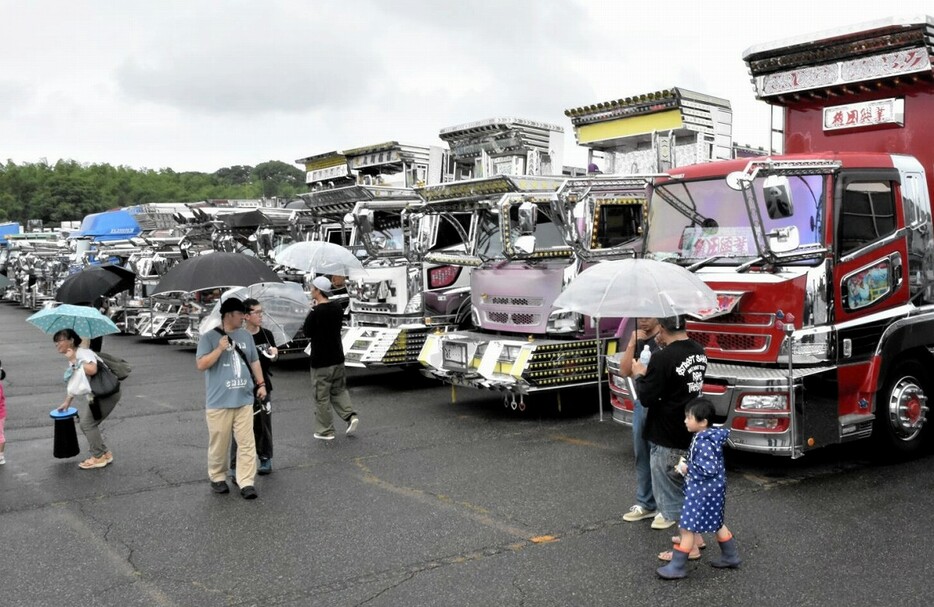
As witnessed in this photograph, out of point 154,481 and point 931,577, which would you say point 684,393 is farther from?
point 154,481

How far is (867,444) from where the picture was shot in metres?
8.68

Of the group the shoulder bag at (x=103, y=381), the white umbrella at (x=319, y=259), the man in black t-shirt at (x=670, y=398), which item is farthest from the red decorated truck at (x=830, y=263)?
the shoulder bag at (x=103, y=381)

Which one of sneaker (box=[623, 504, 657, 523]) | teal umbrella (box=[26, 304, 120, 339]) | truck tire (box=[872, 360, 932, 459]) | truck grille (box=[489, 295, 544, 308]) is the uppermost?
teal umbrella (box=[26, 304, 120, 339])

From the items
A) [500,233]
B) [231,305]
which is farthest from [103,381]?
[500,233]

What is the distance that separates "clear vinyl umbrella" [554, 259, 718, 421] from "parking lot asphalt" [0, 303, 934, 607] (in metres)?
1.54

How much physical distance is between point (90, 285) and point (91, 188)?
7638 cm

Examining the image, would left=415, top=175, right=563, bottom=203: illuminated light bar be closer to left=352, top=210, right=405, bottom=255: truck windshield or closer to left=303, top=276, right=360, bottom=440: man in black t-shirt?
left=303, top=276, right=360, bottom=440: man in black t-shirt

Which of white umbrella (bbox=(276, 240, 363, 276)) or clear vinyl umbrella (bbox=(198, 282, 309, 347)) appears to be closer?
clear vinyl umbrella (bbox=(198, 282, 309, 347))

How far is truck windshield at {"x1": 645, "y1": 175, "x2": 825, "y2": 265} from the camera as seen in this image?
7.59m

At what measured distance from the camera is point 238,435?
743 cm

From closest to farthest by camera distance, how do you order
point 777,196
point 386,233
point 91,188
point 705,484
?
point 705,484
point 777,196
point 386,233
point 91,188

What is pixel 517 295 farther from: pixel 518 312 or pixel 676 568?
pixel 676 568

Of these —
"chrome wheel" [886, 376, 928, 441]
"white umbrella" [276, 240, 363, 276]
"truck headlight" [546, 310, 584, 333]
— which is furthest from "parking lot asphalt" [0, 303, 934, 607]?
"white umbrella" [276, 240, 363, 276]

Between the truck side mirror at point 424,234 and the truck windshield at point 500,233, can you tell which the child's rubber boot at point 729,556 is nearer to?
the truck windshield at point 500,233
